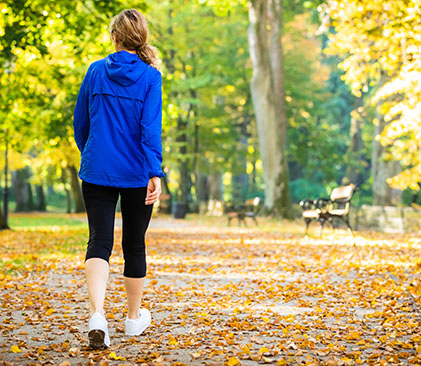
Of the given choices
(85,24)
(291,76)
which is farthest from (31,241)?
(291,76)

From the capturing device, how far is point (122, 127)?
3850 millimetres

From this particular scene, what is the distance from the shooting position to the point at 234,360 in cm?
358

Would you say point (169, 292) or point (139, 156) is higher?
point (139, 156)

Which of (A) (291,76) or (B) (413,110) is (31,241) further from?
(A) (291,76)

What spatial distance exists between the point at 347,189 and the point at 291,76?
19.8 meters

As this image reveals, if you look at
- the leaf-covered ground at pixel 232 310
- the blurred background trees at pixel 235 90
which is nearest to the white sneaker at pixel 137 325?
the leaf-covered ground at pixel 232 310

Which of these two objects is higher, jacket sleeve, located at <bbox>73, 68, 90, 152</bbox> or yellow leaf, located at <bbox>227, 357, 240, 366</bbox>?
jacket sleeve, located at <bbox>73, 68, 90, 152</bbox>

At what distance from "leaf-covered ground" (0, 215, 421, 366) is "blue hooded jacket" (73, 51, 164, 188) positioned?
1.08m

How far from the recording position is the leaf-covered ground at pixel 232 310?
12.5 feet

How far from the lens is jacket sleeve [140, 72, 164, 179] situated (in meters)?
3.83

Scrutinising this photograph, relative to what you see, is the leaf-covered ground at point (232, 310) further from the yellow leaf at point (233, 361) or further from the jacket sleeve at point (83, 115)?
the jacket sleeve at point (83, 115)

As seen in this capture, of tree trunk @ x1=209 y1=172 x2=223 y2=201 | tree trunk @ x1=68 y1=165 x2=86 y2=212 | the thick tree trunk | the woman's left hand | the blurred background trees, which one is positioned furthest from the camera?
tree trunk @ x1=209 y1=172 x2=223 y2=201

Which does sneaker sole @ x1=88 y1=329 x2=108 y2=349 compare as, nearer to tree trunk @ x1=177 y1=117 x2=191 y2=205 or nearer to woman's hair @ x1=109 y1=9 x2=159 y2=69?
woman's hair @ x1=109 y1=9 x2=159 y2=69

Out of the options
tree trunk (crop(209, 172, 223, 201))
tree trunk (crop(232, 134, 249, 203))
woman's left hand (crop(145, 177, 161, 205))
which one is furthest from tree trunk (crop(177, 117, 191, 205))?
woman's left hand (crop(145, 177, 161, 205))
